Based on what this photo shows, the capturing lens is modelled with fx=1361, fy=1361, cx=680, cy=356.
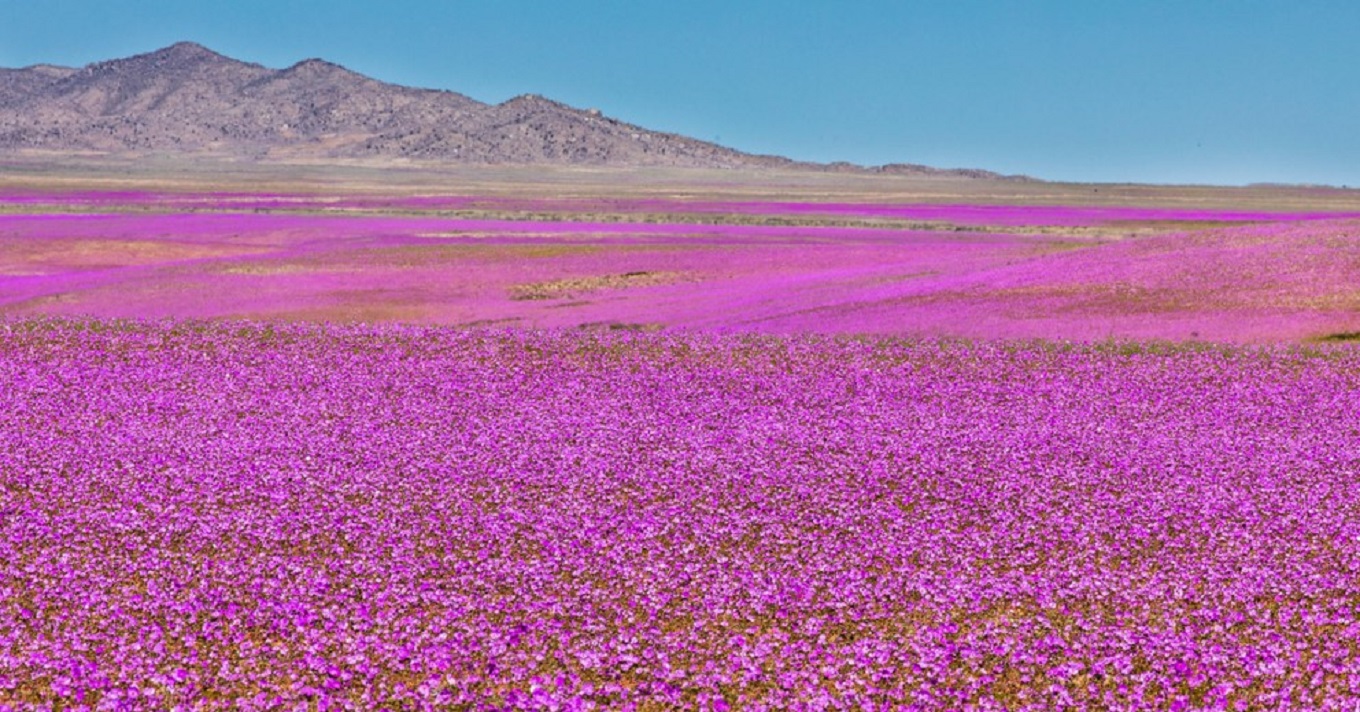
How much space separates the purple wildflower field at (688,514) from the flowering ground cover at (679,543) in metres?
0.05

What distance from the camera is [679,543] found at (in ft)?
44.6

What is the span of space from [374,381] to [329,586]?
11399 millimetres

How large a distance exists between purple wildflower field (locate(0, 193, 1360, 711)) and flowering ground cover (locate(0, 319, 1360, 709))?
49 mm

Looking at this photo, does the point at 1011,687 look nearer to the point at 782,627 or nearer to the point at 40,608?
the point at 782,627

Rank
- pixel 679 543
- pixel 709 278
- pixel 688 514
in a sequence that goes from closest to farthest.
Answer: pixel 679 543
pixel 688 514
pixel 709 278

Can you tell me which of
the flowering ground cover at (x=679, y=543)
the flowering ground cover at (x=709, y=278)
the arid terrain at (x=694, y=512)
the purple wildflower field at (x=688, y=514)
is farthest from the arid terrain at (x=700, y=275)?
the flowering ground cover at (x=679, y=543)

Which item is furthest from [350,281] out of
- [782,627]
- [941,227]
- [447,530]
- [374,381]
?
[941,227]

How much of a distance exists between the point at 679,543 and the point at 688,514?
1.00 m

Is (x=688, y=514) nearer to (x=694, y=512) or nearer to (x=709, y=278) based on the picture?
(x=694, y=512)

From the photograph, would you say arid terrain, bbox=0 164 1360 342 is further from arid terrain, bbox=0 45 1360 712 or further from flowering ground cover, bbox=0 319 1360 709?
flowering ground cover, bbox=0 319 1360 709

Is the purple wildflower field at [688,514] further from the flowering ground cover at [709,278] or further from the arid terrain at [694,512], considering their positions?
the flowering ground cover at [709,278]

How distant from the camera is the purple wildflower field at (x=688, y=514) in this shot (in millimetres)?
10469

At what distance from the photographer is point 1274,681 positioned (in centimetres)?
1015

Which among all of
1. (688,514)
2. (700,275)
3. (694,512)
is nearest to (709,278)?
(700,275)
